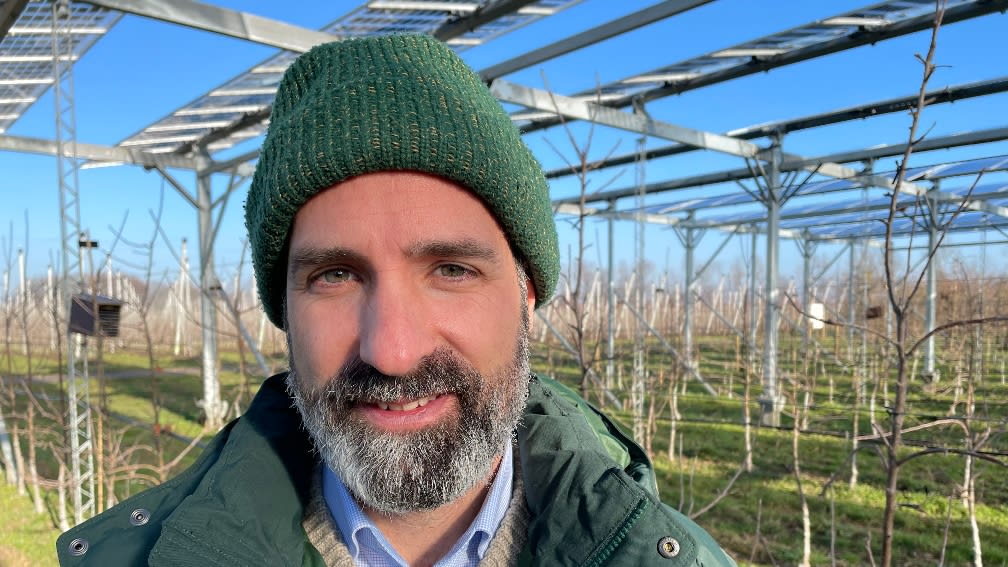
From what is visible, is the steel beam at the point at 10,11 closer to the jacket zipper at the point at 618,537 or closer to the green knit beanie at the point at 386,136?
the green knit beanie at the point at 386,136

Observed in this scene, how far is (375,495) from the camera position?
109cm

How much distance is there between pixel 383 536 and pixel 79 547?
516 millimetres

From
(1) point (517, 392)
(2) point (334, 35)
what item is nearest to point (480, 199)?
(1) point (517, 392)

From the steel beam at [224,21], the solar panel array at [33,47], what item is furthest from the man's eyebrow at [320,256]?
the solar panel array at [33,47]

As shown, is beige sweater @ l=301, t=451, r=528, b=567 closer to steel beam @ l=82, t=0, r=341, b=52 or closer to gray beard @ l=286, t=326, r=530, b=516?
gray beard @ l=286, t=326, r=530, b=516

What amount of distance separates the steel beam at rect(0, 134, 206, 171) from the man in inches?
335

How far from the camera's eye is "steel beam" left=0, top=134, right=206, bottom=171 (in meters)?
8.32

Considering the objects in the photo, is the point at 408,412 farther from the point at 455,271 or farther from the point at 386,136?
the point at 386,136

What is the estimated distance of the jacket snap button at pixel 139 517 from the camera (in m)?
1.16

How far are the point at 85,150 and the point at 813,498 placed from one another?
9.53 m

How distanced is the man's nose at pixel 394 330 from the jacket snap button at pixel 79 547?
1.99 feet

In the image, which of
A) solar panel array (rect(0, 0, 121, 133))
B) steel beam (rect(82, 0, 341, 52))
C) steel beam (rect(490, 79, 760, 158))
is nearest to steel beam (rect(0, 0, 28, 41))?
solar panel array (rect(0, 0, 121, 133))

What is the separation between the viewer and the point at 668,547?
104 centimetres

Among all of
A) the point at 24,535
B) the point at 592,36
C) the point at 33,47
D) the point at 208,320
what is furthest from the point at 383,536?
the point at 208,320
